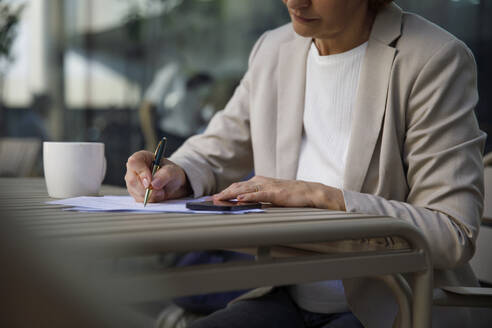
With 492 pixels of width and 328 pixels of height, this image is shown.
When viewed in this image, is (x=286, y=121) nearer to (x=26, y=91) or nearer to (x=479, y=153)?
(x=479, y=153)

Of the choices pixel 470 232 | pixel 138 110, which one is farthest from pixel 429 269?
pixel 138 110

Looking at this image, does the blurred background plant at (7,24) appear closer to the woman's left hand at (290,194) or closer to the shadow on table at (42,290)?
the woman's left hand at (290,194)

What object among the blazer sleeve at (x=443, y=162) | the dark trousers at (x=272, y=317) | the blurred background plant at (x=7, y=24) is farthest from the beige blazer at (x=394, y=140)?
the blurred background plant at (x=7, y=24)

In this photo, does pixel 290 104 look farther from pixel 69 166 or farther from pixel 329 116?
pixel 69 166

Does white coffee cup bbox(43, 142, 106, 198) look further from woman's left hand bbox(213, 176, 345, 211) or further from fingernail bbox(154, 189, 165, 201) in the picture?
woman's left hand bbox(213, 176, 345, 211)

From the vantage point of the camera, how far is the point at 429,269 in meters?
0.89

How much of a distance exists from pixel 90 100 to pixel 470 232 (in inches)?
259

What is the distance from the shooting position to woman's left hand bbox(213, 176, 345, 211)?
1076 millimetres

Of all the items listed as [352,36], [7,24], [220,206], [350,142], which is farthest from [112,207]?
[7,24]

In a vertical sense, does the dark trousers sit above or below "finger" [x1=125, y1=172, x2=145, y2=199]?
below

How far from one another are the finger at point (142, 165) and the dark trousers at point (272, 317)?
0.35m

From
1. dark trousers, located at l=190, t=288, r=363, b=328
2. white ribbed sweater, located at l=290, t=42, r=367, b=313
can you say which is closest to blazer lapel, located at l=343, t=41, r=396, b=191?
white ribbed sweater, located at l=290, t=42, r=367, b=313

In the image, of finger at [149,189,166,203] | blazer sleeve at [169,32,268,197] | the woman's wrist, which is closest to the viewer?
the woman's wrist

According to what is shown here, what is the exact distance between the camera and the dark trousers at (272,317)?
4.03 ft
